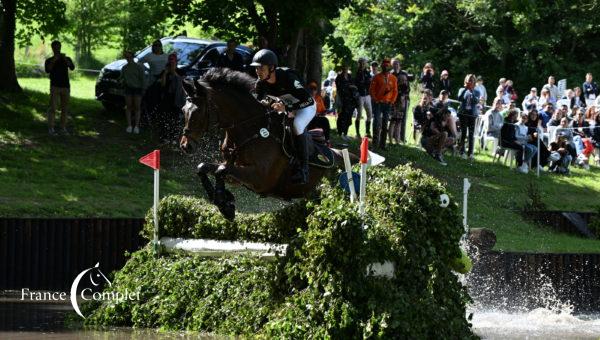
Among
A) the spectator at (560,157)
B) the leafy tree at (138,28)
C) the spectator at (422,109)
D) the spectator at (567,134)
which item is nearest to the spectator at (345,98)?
the spectator at (422,109)

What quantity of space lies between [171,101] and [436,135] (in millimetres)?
5799

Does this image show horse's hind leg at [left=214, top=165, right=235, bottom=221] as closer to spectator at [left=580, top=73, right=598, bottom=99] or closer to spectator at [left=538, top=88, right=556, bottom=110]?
spectator at [left=538, top=88, right=556, bottom=110]

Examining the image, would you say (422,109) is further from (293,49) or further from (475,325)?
(475,325)

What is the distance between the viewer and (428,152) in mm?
23766

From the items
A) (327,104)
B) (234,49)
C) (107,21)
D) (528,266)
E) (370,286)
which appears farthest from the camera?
(107,21)

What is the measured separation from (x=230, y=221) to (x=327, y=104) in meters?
17.6

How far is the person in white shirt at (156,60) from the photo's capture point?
874 inches

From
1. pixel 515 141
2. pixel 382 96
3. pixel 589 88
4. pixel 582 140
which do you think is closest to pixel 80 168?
pixel 382 96

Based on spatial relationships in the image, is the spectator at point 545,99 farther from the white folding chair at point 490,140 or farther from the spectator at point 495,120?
the spectator at point 495,120

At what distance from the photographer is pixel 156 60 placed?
2234 cm

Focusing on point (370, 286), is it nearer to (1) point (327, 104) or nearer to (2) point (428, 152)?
(2) point (428, 152)

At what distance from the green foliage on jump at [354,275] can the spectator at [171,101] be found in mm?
9029

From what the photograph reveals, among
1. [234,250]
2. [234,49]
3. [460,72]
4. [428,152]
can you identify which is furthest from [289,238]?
[460,72]

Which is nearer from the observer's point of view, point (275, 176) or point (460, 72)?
point (275, 176)
